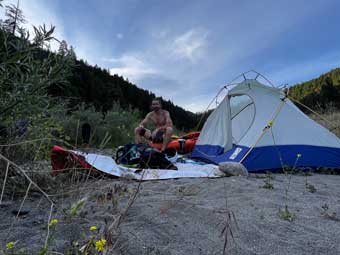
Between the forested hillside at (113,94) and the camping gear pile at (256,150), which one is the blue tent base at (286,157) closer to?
the camping gear pile at (256,150)

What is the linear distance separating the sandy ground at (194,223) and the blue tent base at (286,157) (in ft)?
4.06

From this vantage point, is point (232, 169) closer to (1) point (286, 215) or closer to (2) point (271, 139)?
(2) point (271, 139)

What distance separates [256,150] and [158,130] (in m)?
1.94

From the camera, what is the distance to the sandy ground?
48.1 inches

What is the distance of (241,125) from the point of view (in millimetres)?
4848

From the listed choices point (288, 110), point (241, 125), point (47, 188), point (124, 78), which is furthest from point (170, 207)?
point (124, 78)

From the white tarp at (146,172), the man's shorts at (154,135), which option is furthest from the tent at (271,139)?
the man's shorts at (154,135)

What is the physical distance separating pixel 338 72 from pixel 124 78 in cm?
1264

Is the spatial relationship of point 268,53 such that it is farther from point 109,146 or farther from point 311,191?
point 311,191

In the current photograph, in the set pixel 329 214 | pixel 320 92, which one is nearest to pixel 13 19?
pixel 329 214

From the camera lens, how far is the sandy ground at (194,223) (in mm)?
1223

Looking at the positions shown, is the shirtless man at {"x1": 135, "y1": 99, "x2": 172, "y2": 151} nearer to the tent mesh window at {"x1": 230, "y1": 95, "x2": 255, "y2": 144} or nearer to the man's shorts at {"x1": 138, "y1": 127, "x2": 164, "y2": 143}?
the man's shorts at {"x1": 138, "y1": 127, "x2": 164, "y2": 143}

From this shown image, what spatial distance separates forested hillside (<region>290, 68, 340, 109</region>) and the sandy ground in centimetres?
814

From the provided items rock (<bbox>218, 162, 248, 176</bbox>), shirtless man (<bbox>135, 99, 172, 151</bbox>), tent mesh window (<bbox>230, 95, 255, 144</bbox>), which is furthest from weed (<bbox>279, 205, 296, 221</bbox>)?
tent mesh window (<bbox>230, 95, 255, 144</bbox>)
